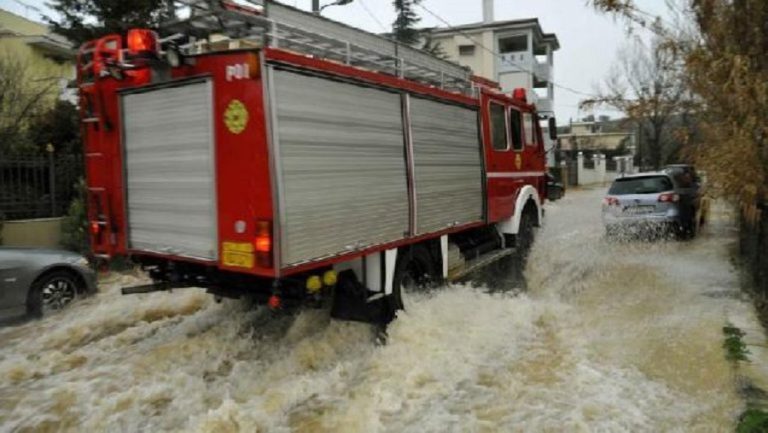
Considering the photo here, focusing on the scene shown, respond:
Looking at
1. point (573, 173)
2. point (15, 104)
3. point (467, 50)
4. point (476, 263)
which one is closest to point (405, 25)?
point (467, 50)

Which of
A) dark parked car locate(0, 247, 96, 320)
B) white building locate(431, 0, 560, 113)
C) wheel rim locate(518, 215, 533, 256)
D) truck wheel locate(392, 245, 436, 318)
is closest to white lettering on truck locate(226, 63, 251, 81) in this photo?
truck wheel locate(392, 245, 436, 318)

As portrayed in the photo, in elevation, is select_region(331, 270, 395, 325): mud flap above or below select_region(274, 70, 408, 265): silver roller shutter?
below

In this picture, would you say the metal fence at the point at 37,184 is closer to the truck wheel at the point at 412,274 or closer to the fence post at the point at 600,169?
the truck wheel at the point at 412,274

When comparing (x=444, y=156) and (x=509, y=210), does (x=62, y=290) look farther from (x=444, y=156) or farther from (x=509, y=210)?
(x=509, y=210)

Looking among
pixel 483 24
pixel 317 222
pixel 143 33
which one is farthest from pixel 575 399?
pixel 483 24

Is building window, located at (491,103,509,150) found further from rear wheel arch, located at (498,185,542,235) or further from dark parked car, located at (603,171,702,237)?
dark parked car, located at (603,171,702,237)

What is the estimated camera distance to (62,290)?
7965mm

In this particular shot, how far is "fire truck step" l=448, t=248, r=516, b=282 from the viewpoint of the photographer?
7.87 m

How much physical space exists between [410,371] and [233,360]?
1.71 metres

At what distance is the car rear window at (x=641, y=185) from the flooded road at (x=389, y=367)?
16.8 feet

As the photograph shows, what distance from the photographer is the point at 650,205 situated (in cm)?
1323

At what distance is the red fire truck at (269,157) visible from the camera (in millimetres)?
4789

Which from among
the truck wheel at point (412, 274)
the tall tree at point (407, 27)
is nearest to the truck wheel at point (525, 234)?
the truck wheel at point (412, 274)

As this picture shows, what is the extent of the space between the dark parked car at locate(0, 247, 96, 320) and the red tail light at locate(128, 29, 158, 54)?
3.69m
